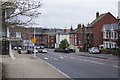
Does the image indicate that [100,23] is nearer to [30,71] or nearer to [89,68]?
[89,68]

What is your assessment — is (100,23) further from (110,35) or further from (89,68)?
(89,68)

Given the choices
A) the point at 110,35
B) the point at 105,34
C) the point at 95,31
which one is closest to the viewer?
the point at 110,35

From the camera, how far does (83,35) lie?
11831 cm

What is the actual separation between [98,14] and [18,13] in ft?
318

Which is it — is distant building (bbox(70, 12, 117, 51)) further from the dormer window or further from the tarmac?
the tarmac

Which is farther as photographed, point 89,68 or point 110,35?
point 110,35

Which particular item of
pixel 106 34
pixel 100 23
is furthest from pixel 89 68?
pixel 100 23

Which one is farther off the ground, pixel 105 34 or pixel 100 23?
pixel 100 23

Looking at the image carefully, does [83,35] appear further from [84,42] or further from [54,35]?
[54,35]

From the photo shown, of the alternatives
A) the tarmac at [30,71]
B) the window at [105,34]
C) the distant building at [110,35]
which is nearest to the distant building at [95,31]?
the window at [105,34]

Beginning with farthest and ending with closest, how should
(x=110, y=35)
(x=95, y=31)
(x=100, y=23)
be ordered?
(x=95, y=31) → (x=100, y=23) → (x=110, y=35)

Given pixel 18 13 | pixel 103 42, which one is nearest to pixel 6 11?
pixel 18 13

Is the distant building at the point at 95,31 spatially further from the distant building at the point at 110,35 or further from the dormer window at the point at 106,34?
the distant building at the point at 110,35

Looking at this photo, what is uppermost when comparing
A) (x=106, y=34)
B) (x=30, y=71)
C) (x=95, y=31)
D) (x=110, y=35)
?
(x=95, y=31)
